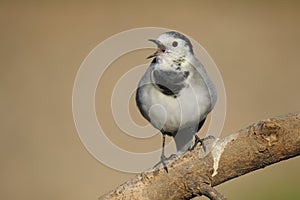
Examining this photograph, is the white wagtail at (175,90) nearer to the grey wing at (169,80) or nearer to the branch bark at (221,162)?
the grey wing at (169,80)

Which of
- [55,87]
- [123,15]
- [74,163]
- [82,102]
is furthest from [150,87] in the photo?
[123,15]

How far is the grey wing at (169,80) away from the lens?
381cm

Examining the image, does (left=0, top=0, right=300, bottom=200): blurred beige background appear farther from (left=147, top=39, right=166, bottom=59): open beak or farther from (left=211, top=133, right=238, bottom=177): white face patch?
(left=211, top=133, right=238, bottom=177): white face patch

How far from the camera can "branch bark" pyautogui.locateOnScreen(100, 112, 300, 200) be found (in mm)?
3262

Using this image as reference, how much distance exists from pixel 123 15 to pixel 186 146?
13.7ft

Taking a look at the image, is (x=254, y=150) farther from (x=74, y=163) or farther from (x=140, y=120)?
(x=74, y=163)

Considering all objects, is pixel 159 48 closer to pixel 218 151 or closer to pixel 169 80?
pixel 169 80

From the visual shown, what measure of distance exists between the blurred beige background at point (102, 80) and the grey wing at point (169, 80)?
277 centimetres

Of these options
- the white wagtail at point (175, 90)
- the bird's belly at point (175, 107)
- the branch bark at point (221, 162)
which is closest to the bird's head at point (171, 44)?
the white wagtail at point (175, 90)

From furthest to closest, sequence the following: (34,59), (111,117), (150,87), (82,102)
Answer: (34,59), (111,117), (82,102), (150,87)

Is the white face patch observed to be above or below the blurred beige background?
below

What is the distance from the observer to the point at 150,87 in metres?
3.86

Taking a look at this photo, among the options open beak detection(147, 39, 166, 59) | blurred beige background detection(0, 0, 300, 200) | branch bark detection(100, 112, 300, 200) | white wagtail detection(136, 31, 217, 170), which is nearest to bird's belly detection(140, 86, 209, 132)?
white wagtail detection(136, 31, 217, 170)

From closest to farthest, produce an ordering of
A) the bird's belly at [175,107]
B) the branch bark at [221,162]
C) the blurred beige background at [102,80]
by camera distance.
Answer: the branch bark at [221,162] < the bird's belly at [175,107] < the blurred beige background at [102,80]
